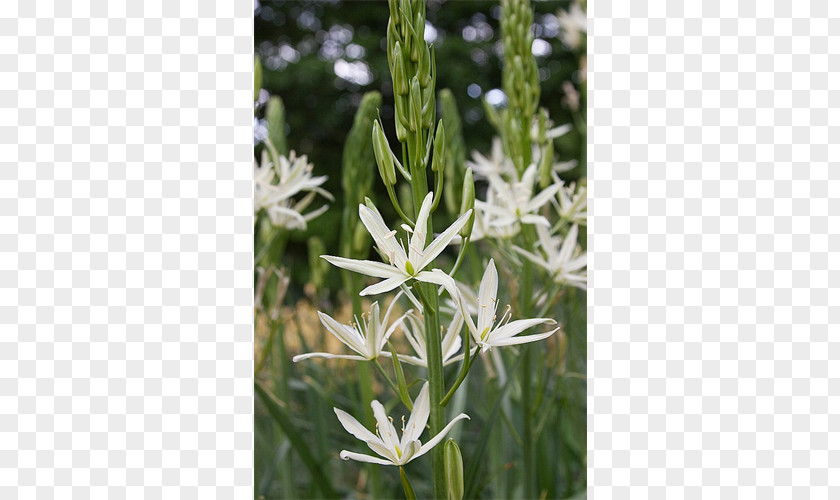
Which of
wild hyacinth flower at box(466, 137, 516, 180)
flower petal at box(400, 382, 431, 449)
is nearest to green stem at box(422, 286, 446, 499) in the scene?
flower petal at box(400, 382, 431, 449)

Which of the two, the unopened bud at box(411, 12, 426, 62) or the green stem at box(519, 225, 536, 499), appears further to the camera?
the green stem at box(519, 225, 536, 499)

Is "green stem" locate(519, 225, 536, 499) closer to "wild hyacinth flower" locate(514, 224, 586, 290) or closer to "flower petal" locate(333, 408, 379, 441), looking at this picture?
"wild hyacinth flower" locate(514, 224, 586, 290)

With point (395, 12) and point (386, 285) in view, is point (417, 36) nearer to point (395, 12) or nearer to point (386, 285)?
point (395, 12)

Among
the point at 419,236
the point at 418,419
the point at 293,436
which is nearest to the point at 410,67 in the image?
the point at 419,236

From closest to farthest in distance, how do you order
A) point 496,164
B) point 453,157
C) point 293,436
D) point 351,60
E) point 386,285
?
point 386,285, point 293,436, point 453,157, point 496,164, point 351,60

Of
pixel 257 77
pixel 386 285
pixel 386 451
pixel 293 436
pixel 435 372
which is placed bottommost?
pixel 293 436

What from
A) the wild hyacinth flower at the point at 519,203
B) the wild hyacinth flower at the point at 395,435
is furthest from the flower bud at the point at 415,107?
the wild hyacinth flower at the point at 519,203

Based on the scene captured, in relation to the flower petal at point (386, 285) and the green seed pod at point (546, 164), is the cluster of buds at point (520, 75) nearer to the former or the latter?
the green seed pod at point (546, 164)

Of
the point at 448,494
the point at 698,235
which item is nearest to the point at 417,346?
the point at 448,494

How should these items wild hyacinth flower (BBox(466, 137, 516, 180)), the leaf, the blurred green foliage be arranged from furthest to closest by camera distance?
the blurred green foliage → wild hyacinth flower (BBox(466, 137, 516, 180)) → the leaf
